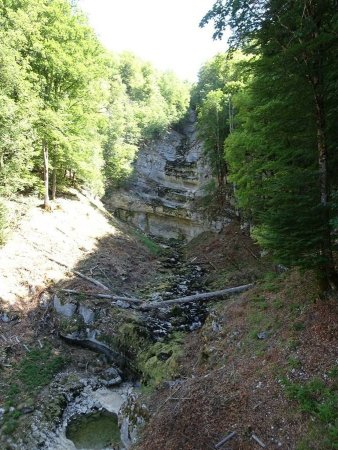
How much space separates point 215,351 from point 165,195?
92.7 feet

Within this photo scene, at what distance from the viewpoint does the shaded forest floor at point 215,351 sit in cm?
575

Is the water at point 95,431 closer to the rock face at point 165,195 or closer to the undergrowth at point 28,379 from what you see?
the undergrowth at point 28,379

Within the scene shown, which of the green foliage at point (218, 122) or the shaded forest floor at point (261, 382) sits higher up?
the green foliage at point (218, 122)

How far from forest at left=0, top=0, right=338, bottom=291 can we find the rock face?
2.83 m

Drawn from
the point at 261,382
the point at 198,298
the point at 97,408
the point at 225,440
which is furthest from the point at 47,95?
the point at 225,440

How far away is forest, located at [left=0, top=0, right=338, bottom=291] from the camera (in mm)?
7086

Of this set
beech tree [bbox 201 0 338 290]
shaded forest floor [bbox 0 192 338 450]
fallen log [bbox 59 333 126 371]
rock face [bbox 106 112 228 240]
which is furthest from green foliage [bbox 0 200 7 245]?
rock face [bbox 106 112 228 240]

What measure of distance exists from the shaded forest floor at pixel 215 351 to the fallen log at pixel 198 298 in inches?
42.0

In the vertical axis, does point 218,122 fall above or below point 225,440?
above

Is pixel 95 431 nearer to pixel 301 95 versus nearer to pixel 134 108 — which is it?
pixel 301 95

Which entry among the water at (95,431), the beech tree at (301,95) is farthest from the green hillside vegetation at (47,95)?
the beech tree at (301,95)

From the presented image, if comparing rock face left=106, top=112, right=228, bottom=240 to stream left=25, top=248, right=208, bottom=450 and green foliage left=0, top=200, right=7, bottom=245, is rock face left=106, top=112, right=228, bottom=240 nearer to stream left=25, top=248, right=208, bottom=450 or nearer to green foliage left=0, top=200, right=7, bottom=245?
green foliage left=0, top=200, right=7, bottom=245

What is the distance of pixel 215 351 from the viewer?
8703mm

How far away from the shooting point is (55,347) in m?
11.4
